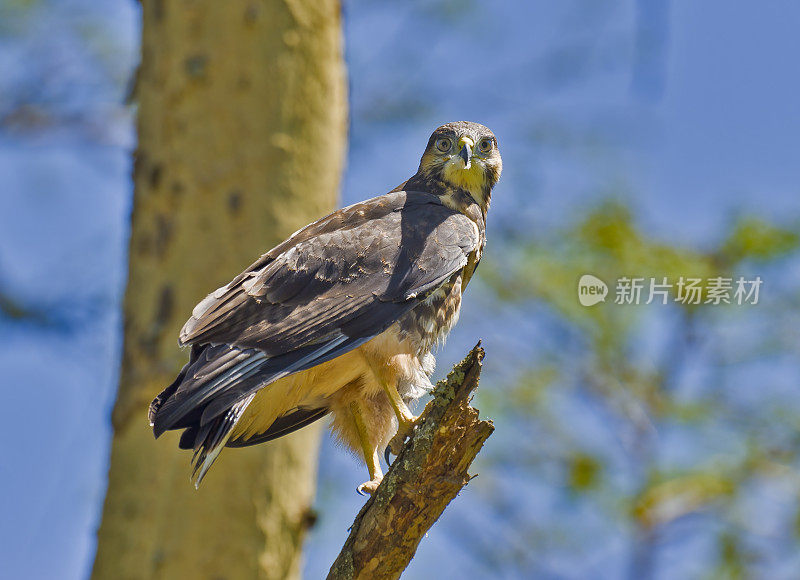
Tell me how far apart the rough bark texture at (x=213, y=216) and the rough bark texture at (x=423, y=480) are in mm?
1277

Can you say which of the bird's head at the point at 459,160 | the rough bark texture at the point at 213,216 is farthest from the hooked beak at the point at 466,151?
the rough bark texture at the point at 213,216

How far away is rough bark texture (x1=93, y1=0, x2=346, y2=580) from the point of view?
153 inches

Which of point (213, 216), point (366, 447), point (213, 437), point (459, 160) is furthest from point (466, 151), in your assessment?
point (213, 437)

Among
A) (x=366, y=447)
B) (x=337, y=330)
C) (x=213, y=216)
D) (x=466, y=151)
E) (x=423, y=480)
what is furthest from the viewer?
(x=213, y=216)

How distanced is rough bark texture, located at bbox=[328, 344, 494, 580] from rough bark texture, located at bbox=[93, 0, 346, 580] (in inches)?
50.3

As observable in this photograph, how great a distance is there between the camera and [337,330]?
10.5ft

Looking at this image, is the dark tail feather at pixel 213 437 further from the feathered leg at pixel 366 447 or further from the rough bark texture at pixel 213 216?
the rough bark texture at pixel 213 216

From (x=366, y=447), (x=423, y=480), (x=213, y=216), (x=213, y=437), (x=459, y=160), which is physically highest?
(x=459, y=160)

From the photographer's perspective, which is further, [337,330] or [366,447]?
[366,447]

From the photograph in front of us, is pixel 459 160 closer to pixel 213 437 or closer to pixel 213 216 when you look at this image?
pixel 213 216

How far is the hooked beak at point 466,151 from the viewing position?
3.98 m

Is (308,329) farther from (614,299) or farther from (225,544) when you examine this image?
(614,299)

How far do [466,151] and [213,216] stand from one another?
1214 millimetres

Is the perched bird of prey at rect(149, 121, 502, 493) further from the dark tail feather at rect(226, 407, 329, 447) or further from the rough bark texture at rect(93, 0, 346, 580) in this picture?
the rough bark texture at rect(93, 0, 346, 580)
